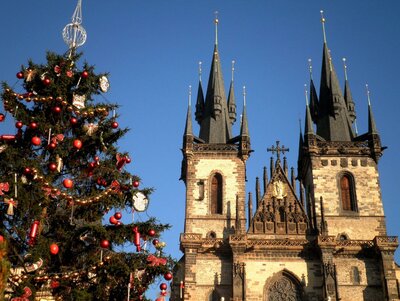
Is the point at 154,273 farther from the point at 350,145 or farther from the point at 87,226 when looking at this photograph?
the point at 350,145

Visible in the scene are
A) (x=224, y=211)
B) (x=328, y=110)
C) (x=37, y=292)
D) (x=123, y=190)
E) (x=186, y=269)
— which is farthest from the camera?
(x=328, y=110)

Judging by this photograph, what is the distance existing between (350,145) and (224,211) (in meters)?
8.68

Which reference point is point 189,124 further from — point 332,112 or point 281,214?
point 332,112

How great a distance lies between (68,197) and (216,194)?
21.4 meters

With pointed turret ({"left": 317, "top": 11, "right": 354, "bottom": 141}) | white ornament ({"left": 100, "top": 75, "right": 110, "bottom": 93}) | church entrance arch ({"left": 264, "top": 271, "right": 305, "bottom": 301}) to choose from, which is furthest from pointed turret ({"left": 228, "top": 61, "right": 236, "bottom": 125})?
white ornament ({"left": 100, "top": 75, "right": 110, "bottom": 93})

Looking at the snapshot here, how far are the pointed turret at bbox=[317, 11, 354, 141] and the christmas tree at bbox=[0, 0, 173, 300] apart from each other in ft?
78.9

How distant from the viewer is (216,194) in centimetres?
3186

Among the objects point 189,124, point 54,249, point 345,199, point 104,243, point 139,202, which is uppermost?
point 189,124

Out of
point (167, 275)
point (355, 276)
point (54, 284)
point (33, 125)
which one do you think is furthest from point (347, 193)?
point (54, 284)

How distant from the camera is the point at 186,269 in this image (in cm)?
2848

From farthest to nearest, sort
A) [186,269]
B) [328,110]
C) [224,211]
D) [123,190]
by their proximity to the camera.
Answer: [328,110] < [224,211] < [186,269] < [123,190]

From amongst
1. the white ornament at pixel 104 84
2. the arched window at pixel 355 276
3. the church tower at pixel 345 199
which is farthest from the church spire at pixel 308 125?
the white ornament at pixel 104 84

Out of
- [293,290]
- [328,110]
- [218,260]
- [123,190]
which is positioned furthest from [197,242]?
[123,190]

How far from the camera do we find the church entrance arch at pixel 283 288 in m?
28.4
